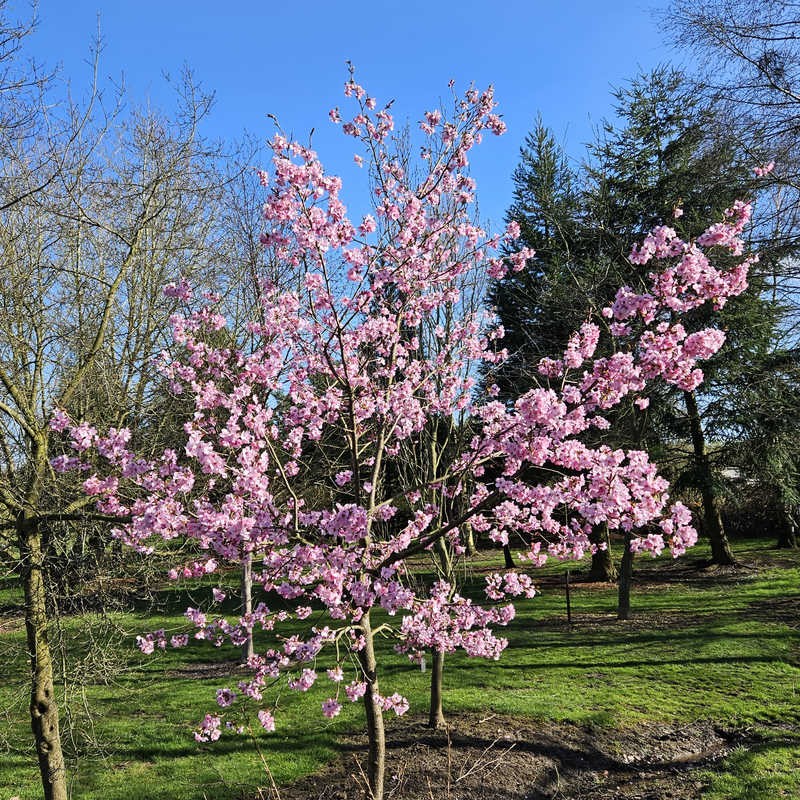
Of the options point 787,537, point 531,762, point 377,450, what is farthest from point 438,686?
point 787,537

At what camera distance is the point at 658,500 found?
442cm

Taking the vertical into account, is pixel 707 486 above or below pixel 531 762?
above

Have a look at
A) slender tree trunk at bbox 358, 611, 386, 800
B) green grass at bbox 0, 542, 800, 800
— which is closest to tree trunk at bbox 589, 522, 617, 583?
green grass at bbox 0, 542, 800, 800

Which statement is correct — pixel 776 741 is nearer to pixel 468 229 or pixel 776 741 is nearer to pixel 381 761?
pixel 381 761

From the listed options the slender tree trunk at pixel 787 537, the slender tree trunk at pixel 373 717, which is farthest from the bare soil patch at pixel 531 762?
the slender tree trunk at pixel 787 537

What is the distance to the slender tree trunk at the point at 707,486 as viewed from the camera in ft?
50.9

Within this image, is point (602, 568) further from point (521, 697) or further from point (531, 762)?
point (531, 762)

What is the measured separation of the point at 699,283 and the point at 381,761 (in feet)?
13.9

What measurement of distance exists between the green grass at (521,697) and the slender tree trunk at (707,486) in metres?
3.07

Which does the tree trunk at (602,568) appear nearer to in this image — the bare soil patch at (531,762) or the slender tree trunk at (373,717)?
the bare soil patch at (531,762)

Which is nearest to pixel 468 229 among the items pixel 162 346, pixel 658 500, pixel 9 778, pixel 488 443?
pixel 488 443

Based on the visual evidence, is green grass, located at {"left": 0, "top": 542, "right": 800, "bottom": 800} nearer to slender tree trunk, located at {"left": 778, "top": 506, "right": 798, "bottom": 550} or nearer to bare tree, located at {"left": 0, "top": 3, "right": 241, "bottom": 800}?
bare tree, located at {"left": 0, "top": 3, "right": 241, "bottom": 800}

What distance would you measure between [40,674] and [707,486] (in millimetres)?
14441

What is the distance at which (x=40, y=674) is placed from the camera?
5.80m
